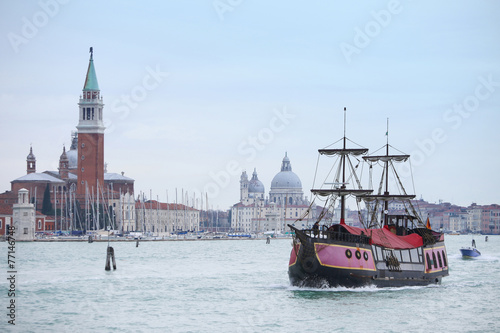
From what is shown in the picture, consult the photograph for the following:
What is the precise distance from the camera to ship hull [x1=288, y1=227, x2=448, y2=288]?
41750 millimetres

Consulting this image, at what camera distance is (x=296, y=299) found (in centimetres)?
3978

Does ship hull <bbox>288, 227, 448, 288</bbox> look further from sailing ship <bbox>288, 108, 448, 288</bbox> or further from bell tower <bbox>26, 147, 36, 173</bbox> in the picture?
bell tower <bbox>26, 147, 36, 173</bbox>

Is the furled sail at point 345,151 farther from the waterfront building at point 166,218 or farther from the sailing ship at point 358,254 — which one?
the waterfront building at point 166,218

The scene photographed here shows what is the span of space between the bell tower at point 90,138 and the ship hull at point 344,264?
113 metres

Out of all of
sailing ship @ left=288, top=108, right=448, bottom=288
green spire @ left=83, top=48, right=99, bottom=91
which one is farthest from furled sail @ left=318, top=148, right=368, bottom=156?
green spire @ left=83, top=48, right=99, bottom=91

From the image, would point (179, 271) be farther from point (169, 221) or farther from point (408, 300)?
point (169, 221)

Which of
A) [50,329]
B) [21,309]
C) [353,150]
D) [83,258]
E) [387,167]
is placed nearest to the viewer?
[50,329]

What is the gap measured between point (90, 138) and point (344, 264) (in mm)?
118196

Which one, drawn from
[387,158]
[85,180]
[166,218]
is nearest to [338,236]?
[387,158]

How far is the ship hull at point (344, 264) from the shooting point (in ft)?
137

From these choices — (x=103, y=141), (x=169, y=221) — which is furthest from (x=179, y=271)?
(x=169, y=221)

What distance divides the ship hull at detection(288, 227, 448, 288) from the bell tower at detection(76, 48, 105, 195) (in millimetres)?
113011

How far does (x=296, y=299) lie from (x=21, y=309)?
11.4 metres

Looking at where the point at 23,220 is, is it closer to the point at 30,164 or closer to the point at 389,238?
the point at 30,164
